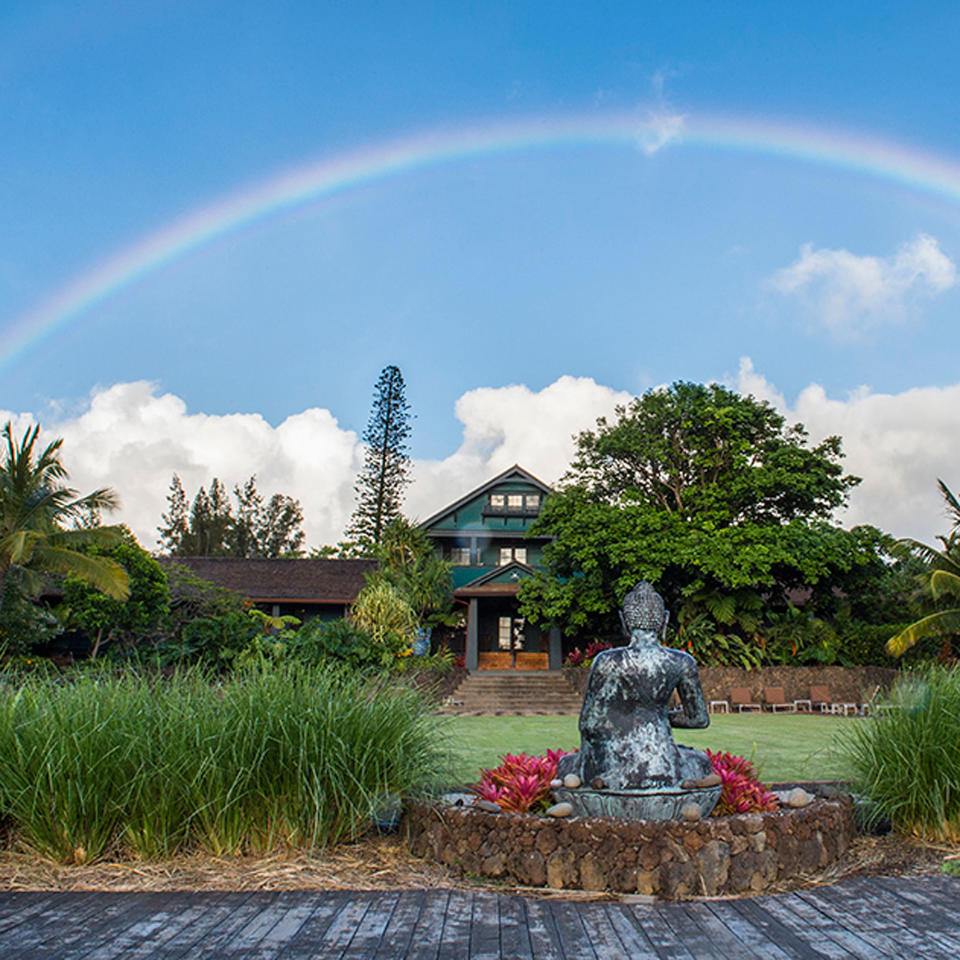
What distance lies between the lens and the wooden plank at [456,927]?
128 inches

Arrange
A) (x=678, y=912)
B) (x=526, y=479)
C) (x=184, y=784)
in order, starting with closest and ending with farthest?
(x=678, y=912) < (x=184, y=784) < (x=526, y=479)

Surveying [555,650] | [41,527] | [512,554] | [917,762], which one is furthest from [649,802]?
[512,554]

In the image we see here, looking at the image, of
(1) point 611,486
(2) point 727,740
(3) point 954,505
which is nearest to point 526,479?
(1) point 611,486

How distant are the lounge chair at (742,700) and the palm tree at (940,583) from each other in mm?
3677

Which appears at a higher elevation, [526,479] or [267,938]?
[526,479]

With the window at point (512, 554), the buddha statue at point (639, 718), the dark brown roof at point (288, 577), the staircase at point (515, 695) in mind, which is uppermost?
the window at point (512, 554)

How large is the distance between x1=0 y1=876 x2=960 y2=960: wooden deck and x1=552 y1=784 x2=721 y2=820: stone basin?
1.88 ft

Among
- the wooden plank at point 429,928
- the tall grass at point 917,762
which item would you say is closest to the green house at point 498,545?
the tall grass at point 917,762

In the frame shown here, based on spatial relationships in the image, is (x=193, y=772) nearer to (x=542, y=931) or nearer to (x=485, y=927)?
(x=485, y=927)

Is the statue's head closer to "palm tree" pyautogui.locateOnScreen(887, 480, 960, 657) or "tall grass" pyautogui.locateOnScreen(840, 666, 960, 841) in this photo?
"tall grass" pyautogui.locateOnScreen(840, 666, 960, 841)

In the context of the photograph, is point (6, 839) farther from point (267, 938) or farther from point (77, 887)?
point (267, 938)

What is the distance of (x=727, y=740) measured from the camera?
12273mm

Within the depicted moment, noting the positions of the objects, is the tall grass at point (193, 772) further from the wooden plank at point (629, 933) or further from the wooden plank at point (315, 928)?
the wooden plank at point (629, 933)

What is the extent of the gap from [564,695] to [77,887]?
18322 mm
